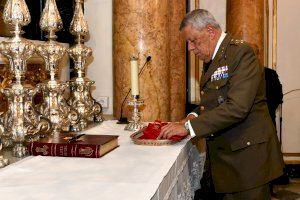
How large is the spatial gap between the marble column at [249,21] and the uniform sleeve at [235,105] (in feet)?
9.43

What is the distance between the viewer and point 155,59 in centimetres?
385

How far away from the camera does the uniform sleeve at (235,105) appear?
2.61m

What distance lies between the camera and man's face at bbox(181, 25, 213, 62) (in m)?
2.79

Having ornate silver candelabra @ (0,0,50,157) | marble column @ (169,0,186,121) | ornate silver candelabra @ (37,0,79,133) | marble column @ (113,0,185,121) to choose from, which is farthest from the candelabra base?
marble column @ (169,0,186,121)

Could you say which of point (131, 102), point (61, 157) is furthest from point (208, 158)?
point (61, 157)

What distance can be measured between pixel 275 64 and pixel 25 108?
4702 millimetres

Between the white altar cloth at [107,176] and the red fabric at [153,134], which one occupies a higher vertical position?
the red fabric at [153,134]

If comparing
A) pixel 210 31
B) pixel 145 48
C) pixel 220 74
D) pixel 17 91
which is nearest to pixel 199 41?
pixel 210 31

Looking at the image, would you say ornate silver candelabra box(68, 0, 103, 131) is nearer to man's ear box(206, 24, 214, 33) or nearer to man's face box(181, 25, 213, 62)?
man's face box(181, 25, 213, 62)

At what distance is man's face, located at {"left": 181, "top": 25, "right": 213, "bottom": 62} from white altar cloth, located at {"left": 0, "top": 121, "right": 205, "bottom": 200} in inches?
25.2

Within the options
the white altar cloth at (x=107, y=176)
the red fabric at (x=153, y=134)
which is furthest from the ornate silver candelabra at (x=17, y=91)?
the red fabric at (x=153, y=134)

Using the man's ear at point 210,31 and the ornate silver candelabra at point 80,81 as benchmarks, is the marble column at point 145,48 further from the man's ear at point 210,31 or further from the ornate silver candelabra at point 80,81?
the man's ear at point 210,31

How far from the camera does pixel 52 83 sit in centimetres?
262

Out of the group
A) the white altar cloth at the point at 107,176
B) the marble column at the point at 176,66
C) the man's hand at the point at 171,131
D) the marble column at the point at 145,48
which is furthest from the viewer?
the marble column at the point at 176,66
